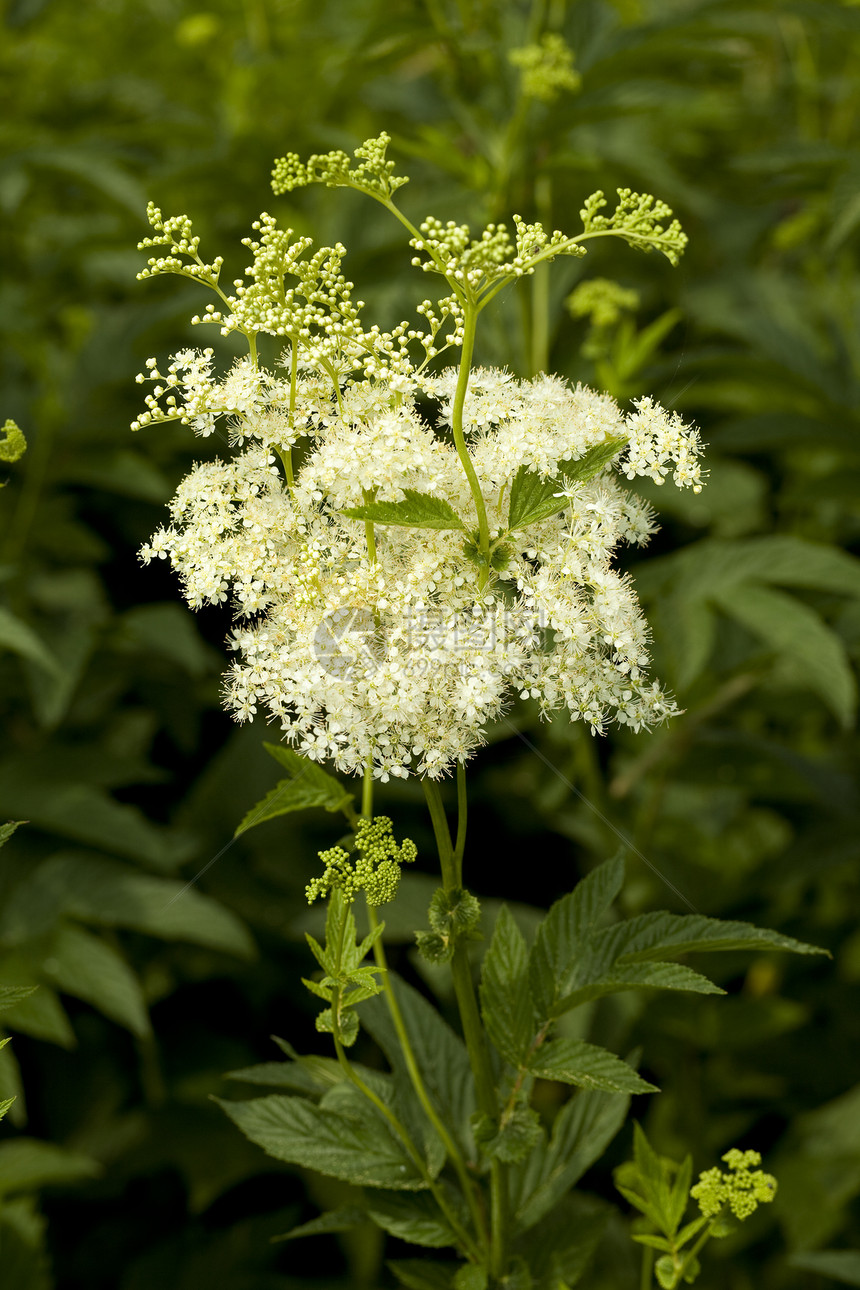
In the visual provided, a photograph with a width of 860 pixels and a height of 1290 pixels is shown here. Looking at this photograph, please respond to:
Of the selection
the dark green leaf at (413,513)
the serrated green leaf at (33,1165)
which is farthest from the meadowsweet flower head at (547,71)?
the serrated green leaf at (33,1165)

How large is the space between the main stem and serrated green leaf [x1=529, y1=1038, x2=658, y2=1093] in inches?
2.7

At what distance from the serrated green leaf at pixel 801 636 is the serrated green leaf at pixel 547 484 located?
1205 millimetres

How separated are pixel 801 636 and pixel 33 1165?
6.60 feet

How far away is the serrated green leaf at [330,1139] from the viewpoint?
4.54 feet

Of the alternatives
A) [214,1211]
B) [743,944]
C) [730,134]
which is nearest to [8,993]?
[743,944]

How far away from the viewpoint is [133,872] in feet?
8.34

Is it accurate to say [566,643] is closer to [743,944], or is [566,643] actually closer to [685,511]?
[743,944]

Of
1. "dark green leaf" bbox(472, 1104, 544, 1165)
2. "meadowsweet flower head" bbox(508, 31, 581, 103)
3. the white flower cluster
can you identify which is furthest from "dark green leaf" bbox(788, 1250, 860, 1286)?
"meadowsweet flower head" bbox(508, 31, 581, 103)

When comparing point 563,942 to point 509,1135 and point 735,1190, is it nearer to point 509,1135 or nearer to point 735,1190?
point 509,1135

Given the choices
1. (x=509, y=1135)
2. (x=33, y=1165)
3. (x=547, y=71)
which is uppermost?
(x=547, y=71)

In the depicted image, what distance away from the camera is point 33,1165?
2.19m

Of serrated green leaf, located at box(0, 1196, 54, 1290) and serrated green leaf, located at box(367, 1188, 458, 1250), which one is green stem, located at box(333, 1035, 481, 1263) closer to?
serrated green leaf, located at box(367, 1188, 458, 1250)

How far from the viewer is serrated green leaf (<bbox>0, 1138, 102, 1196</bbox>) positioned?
215cm

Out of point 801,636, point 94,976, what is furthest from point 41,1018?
point 801,636
